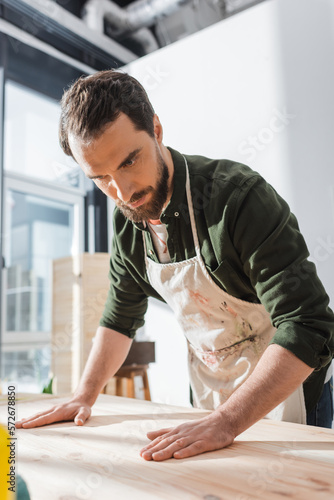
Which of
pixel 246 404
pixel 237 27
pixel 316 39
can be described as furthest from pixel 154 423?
pixel 237 27

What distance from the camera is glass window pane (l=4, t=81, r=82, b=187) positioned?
3.80 meters

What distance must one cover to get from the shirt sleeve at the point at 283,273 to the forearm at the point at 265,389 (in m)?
0.02

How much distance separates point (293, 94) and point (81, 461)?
2459 millimetres

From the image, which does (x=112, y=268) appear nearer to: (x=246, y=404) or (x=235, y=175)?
(x=235, y=175)

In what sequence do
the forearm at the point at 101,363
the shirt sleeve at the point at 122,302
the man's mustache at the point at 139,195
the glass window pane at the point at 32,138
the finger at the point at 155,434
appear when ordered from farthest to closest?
the glass window pane at the point at 32,138, the shirt sleeve at the point at 122,302, the forearm at the point at 101,363, the man's mustache at the point at 139,195, the finger at the point at 155,434

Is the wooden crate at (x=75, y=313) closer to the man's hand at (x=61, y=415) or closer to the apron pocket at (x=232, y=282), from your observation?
the man's hand at (x=61, y=415)

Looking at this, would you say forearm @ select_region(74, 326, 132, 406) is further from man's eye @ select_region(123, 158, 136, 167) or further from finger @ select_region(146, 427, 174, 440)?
man's eye @ select_region(123, 158, 136, 167)

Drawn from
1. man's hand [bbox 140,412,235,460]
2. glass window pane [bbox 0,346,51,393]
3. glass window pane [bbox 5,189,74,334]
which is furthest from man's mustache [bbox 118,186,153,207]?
glass window pane [bbox 0,346,51,393]

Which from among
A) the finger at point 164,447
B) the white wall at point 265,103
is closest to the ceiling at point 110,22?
the white wall at point 265,103

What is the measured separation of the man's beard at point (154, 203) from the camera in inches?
46.1

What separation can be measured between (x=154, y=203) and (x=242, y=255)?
11.1 inches

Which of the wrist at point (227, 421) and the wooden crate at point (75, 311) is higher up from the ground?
the wooden crate at point (75, 311)

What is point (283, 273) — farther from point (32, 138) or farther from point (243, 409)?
point (32, 138)

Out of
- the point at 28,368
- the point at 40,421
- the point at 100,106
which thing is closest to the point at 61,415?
the point at 40,421
